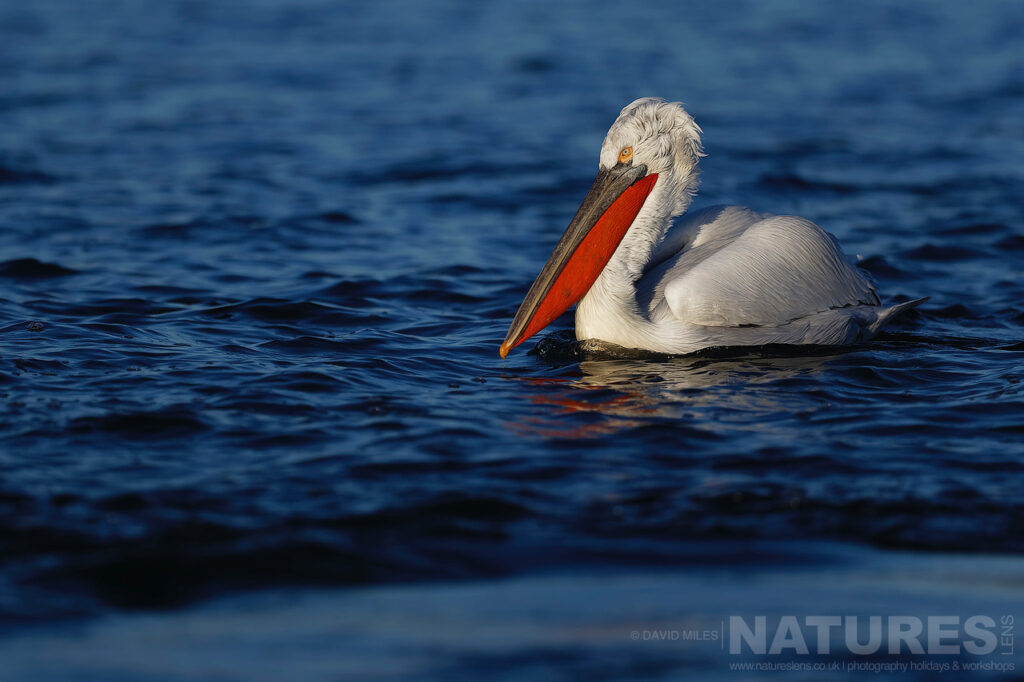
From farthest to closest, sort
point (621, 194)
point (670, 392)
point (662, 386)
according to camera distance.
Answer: point (621, 194) < point (662, 386) < point (670, 392)

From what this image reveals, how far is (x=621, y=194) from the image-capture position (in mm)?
6039

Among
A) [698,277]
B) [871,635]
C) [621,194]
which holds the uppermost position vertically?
[621,194]

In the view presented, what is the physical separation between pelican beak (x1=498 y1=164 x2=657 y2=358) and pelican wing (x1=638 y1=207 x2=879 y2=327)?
304 mm

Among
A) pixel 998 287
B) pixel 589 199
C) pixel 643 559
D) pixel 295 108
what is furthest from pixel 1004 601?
pixel 295 108

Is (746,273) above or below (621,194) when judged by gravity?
below

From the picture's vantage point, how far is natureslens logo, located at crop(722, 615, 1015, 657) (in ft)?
11.0

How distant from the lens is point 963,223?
890 cm

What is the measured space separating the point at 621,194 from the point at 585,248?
356 mm

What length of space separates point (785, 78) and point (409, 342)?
31.4ft

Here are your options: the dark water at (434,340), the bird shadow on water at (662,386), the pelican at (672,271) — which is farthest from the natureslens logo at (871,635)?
the pelican at (672,271)

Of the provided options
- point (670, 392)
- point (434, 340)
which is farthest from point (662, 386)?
point (434, 340)

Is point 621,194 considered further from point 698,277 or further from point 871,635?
point 871,635

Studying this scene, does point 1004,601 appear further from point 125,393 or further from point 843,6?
point 843,6

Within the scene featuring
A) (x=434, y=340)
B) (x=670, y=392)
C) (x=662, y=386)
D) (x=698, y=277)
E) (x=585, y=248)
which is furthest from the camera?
(x=434, y=340)
